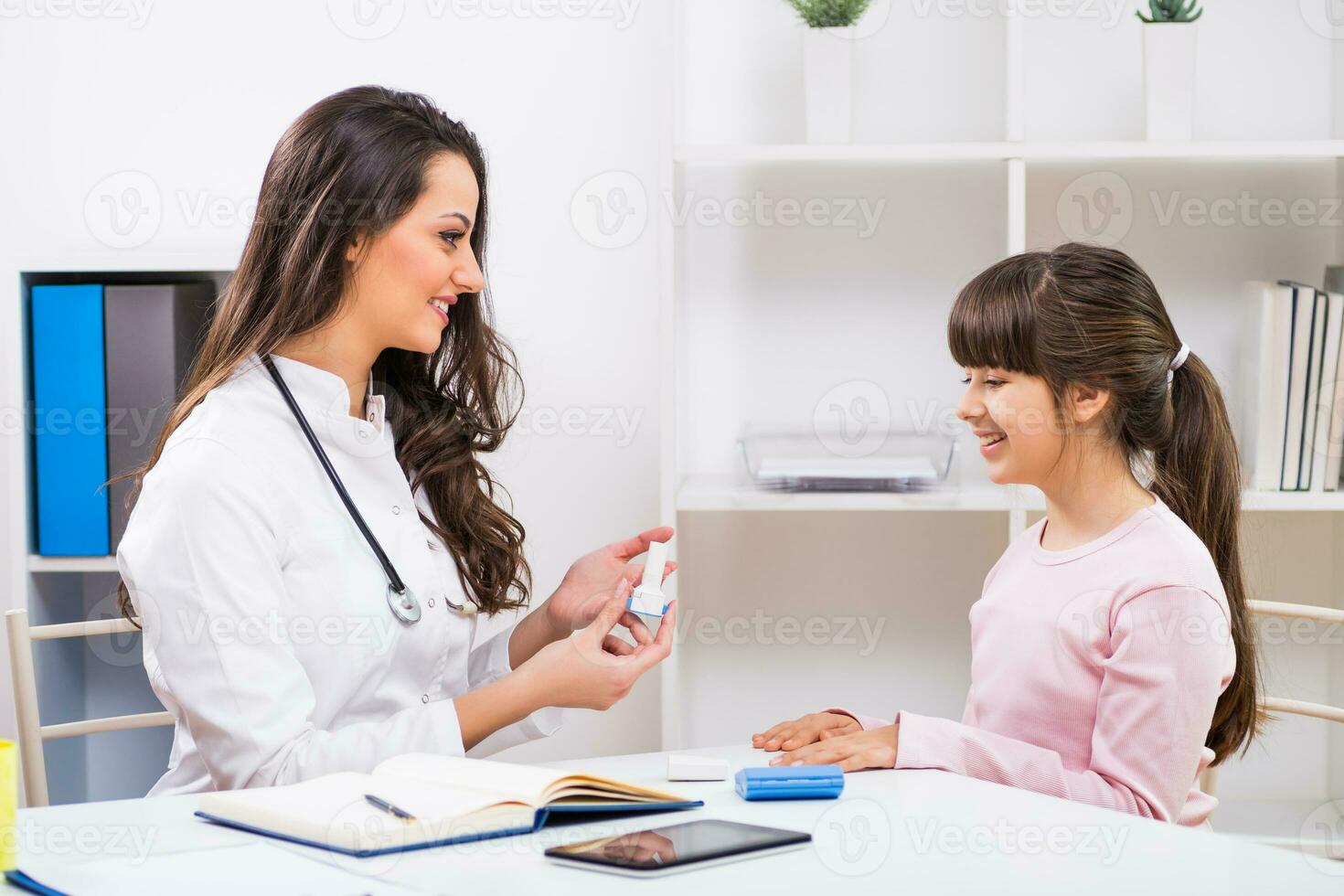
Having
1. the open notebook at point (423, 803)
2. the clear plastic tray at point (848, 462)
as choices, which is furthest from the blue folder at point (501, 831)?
the clear plastic tray at point (848, 462)

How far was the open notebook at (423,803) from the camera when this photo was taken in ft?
3.11

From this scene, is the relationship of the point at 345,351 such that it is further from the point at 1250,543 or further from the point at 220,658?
the point at 1250,543

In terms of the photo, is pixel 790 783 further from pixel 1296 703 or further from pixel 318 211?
pixel 1296 703

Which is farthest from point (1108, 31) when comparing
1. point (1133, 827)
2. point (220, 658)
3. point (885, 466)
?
point (220, 658)

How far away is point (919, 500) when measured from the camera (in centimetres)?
193

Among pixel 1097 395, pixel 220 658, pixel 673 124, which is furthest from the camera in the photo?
pixel 673 124

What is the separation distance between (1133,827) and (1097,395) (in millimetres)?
578

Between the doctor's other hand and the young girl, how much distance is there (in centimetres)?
17

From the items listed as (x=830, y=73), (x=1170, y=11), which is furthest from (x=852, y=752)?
(x=1170, y=11)

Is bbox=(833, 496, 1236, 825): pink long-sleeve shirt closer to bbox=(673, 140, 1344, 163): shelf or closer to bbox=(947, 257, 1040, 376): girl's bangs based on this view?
bbox=(947, 257, 1040, 376): girl's bangs

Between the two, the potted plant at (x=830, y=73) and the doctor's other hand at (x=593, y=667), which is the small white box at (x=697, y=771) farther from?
the potted plant at (x=830, y=73)

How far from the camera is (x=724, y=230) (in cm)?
224

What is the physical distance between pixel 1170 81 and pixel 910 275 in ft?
1.72

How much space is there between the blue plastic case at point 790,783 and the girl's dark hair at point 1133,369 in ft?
1.91
